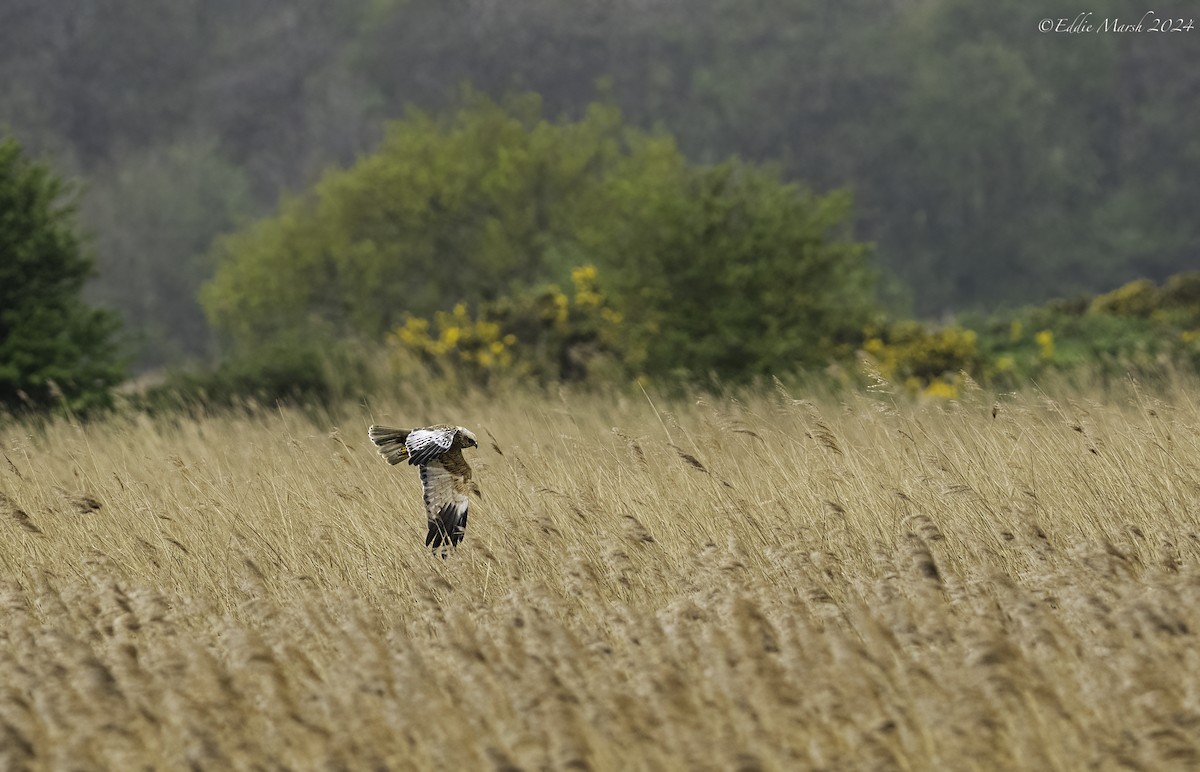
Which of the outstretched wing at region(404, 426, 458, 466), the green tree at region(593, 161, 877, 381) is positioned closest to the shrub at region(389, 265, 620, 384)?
the green tree at region(593, 161, 877, 381)

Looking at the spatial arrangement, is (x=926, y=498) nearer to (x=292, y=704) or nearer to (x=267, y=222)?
(x=292, y=704)

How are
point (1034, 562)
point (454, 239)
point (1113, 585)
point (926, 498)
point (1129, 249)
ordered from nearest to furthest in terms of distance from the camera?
point (1113, 585) → point (1034, 562) → point (926, 498) → point (454, 239) → point (1129, 249)

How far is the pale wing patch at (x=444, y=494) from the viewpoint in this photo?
221 inches

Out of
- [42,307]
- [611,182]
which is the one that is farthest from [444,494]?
[611,182]

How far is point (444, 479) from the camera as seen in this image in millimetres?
5629

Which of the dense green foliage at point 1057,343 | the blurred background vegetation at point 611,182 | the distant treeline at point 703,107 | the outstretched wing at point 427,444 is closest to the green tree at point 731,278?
the blurred background vegetation at point 611,182

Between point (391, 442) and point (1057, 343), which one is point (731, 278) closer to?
point (1057, 343)

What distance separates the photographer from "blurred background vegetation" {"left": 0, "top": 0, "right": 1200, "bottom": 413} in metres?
16.4

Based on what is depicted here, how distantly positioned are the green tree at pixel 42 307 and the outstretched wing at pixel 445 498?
9585 millimetres

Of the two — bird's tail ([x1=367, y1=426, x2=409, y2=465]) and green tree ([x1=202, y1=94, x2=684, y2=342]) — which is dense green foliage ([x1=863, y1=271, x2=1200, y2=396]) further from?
green tree ([x1=202, y1=94, x2=684, y2=342])

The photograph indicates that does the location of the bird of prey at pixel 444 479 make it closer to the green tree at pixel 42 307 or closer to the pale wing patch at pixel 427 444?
the pale wing patch at pixel 427 444

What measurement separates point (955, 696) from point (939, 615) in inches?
→ 22.3

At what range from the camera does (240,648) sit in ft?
12.0

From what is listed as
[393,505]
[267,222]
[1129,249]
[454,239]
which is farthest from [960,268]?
[393,505]
